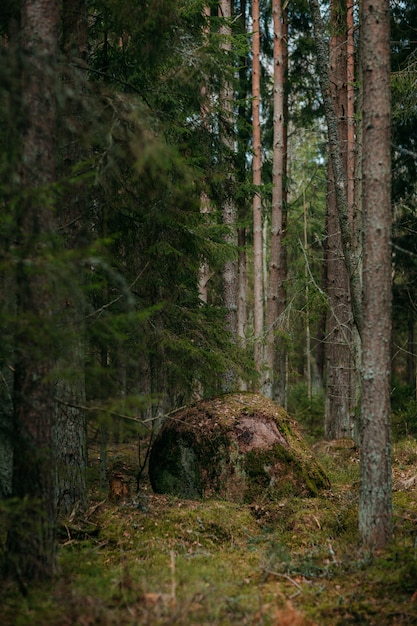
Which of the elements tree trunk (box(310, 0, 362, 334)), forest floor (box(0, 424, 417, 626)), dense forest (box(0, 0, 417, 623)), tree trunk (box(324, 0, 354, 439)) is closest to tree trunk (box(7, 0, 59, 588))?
dense forest (box(0, 0, 417, 623))

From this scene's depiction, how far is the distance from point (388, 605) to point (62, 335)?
151 inches

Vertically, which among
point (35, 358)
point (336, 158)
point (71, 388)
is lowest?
point (71, 388)

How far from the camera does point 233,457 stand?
28.1 ft

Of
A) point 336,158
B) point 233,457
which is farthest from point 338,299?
point 233,457

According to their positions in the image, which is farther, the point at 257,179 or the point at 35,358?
the point at 257,179

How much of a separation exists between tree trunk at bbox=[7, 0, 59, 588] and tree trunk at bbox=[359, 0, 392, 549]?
11.3ft

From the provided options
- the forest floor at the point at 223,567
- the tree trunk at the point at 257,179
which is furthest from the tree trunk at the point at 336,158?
the tree trunk at the point at 257,179

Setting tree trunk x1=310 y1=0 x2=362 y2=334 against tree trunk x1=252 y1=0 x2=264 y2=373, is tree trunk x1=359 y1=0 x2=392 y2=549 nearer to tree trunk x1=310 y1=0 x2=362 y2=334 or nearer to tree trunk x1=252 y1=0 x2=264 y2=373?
tree trunk x1=310 y1=0 x2=362 y2=334

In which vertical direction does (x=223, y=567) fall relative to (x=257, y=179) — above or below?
below

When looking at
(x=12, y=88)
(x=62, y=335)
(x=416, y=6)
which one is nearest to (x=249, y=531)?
(x=62, y=335)

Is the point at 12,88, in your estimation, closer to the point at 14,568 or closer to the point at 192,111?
the point at 14,568

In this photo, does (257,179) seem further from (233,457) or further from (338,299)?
(233,457)

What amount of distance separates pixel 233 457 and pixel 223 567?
2.47 meters

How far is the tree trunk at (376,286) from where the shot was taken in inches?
249
